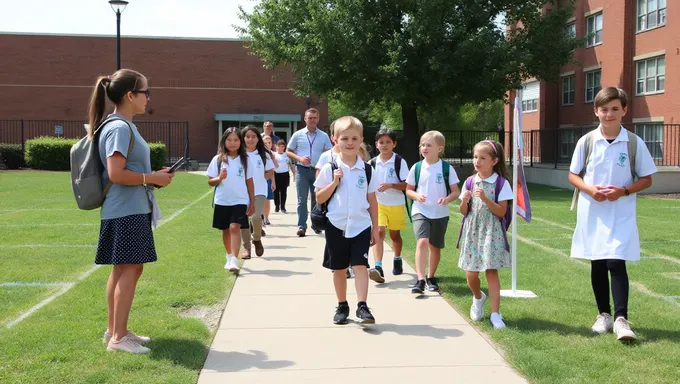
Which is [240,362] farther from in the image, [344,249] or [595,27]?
[595,27]

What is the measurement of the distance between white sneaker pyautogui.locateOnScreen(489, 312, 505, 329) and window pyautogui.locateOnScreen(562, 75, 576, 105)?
105 ft

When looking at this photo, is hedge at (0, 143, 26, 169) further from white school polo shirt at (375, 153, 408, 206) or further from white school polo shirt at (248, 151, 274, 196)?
white school polo shirt at (375, 153, 408, 206)

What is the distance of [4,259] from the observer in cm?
906

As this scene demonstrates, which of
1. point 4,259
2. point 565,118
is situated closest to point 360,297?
point 4,259

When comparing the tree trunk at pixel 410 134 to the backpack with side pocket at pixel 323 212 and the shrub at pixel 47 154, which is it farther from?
the backpack with side pocket at pixel 323 212

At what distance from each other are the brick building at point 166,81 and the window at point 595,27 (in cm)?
1814

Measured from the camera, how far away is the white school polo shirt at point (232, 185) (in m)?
8.48

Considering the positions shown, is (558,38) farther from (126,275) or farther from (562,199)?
(126,275)

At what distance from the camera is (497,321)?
5.78 m

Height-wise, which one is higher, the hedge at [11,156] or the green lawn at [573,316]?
the hedge at [11,156]

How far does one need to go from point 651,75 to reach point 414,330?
27.5 metres

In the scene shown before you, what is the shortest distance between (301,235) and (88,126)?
6955mm

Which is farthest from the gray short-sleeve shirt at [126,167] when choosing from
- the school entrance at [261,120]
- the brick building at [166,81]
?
the school entrance at [261,120]

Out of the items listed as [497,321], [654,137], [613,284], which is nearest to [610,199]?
[613,284]
